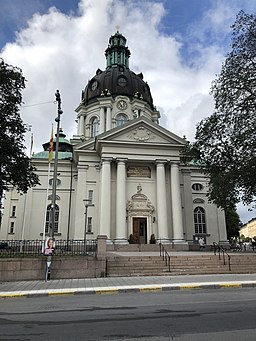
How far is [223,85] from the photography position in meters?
25.5

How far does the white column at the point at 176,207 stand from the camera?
103 ft

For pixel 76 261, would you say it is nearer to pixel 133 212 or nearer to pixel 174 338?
pixel 174 338

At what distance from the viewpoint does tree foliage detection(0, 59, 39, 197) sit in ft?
63.4

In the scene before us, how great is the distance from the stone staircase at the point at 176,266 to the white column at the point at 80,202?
13.7 meters

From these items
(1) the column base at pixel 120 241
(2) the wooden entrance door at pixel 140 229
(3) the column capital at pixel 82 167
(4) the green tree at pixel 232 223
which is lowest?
(1) the column base at pixel 120 241

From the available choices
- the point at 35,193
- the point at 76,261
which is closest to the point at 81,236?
the point at 35,193

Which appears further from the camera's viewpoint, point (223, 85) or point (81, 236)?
point (81, 236)

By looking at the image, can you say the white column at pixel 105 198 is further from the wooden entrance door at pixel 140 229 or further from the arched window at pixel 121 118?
the arched window at pixel 121 118

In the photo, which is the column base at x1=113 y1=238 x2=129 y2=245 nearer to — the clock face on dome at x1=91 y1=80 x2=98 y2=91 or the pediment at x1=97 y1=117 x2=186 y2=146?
the pediment at x1=97 y1=117 x2=186 y2=146

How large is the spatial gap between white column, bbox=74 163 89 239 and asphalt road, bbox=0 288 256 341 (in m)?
21.4

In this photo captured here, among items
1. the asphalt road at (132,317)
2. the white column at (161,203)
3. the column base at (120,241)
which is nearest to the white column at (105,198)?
the column base at (120,241)

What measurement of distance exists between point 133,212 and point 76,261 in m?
17.0

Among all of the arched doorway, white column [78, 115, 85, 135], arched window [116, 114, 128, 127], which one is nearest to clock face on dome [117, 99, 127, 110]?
arched window [116, 114, 128, 127]

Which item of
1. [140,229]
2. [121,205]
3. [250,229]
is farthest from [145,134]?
[250,229]
